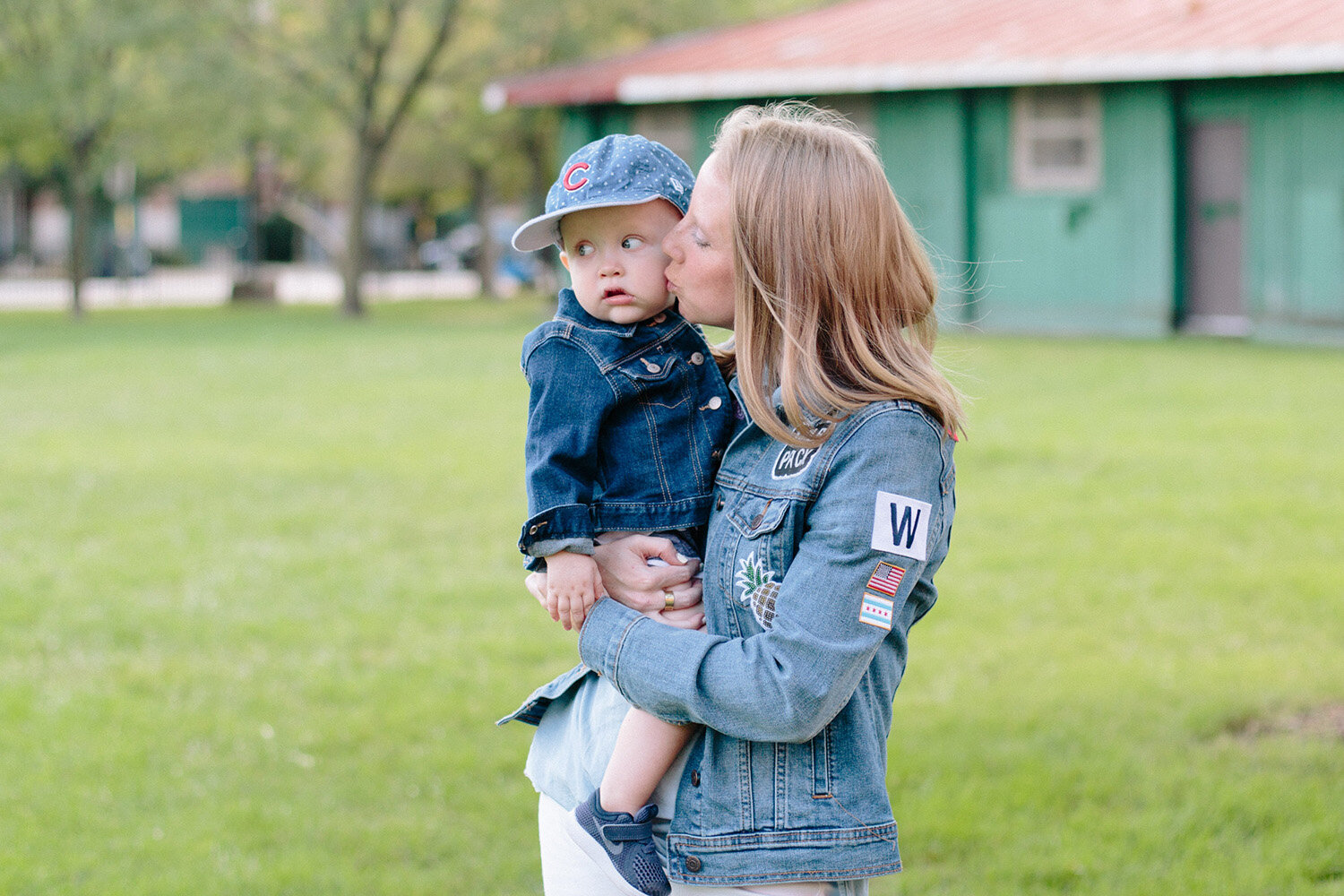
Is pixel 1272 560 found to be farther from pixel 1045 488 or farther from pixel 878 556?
pixel 878 556

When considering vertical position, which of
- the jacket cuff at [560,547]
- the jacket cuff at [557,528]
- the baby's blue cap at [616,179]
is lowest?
the jacket cuff at [560,547]

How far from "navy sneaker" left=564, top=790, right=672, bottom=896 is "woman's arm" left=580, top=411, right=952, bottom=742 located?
231 mm

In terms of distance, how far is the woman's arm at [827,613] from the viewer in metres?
1.87

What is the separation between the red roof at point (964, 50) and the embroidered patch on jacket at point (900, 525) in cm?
1680

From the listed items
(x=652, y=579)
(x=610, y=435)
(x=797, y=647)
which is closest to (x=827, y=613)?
(x=797, y=647)

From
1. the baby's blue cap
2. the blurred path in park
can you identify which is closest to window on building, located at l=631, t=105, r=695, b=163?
the blurred path in park

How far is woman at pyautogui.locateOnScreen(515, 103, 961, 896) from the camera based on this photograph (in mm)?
1884

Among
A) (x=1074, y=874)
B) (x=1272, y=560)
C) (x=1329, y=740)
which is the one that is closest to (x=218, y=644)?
(x=1074, y=874)

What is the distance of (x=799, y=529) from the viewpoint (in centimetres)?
196

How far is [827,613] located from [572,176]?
0.77 m

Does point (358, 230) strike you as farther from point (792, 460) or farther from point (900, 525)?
point (900, 525)

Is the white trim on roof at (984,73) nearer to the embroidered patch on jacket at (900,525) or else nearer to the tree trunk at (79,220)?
the tree trunk at (79,220)

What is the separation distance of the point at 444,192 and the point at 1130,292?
34962mm

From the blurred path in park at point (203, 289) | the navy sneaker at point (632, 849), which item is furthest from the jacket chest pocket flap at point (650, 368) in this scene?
the blurred path in park at point (203, 289)
